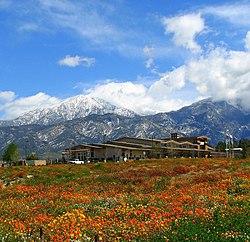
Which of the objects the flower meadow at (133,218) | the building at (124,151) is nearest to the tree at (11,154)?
the building at (124,151)

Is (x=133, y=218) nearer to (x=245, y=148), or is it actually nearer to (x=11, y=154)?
(x=245, y=148)

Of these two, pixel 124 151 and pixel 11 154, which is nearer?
pixel 124 151

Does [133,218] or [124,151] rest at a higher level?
[124,151]

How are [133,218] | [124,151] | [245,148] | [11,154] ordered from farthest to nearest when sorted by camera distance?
[11,154] → [124,151] → [245,148] → [133,218]

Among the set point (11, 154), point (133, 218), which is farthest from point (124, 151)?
point (133, 218)

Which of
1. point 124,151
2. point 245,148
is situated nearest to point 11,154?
point 124,151

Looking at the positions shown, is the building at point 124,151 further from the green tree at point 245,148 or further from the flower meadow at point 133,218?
the flower meadow at point 133,218

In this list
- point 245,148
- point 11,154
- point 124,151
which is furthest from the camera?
point 11,154

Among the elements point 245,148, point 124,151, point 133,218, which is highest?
point 245,148

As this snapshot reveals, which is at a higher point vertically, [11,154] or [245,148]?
[245,148]

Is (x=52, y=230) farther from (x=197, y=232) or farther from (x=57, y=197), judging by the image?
(x=57, y=197)

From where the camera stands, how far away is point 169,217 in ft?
43.3

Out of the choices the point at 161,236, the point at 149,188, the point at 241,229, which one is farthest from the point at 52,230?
the point at 149,188

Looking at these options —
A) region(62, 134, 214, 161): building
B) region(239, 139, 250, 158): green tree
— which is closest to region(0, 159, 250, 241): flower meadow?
region(239, 139, 250, 158): green tree
